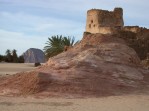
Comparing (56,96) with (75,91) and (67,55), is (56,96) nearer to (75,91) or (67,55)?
(75,91)

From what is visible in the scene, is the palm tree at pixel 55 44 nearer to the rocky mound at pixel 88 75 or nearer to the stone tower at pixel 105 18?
the stone tower at pixel 105 18

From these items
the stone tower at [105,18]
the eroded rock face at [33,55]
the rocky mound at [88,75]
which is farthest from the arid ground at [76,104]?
the eroded rock face at [33,55]

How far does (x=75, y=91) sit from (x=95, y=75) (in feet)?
5.74

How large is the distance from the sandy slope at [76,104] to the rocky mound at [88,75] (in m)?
1.27

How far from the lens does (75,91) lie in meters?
15.4

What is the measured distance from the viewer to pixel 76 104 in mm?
12812

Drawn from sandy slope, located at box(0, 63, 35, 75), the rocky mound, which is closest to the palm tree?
sandy slope, located at box(0, 63, 35, 75)

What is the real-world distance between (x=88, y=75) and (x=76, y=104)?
3.97 m

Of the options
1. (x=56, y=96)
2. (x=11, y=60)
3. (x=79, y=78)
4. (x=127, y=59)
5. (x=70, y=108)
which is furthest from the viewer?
(x=11, y=60)

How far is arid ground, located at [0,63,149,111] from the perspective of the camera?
464 inches

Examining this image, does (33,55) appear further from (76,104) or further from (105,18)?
(76,104)

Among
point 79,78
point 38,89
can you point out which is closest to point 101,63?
point 79,78

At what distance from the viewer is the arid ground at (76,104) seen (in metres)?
11.8

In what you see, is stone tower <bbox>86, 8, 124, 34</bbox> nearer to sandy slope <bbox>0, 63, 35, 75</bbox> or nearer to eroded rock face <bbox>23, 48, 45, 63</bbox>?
sandy slope <bbox>0, 63, 35, 75</bbox>
